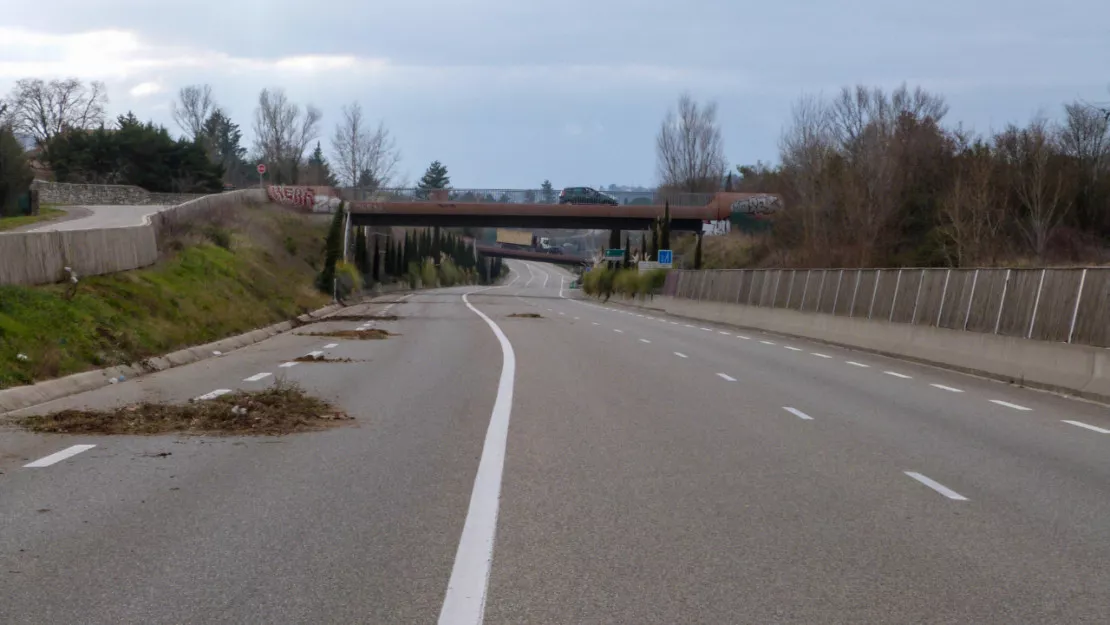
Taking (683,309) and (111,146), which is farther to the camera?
(111,146)

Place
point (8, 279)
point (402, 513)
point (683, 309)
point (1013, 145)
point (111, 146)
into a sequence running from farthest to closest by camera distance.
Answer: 1. point (111, 146)
2. point (1013, 145)
3. point (683, 309)
4. point (8, 279)
5. point (402, 513)

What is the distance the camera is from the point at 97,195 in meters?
89.7

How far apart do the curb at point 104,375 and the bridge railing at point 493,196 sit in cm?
6866

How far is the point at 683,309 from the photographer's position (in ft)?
190

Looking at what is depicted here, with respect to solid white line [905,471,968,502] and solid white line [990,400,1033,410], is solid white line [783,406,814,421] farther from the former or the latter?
solid white line [905,471,968,502]

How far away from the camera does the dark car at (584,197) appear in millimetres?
102875

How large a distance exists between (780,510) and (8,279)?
16.7 m

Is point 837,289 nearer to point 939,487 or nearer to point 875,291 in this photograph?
point 875,291

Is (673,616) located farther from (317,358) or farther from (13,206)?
(13,206)

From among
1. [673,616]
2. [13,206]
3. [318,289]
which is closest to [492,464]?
[673,616]

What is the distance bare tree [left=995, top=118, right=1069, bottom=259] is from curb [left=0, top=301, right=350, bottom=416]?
52.2 metres

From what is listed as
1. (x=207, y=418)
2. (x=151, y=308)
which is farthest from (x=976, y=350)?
(x=151, y=308)

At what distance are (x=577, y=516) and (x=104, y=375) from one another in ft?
40.8

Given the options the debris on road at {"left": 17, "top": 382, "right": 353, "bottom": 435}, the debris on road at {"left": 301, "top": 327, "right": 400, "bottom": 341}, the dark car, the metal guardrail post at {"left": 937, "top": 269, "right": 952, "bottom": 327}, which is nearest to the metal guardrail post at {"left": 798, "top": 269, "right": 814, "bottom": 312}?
the metal guardrail post at {"left": 937, "top": 269, "right": 952, "bottom": 327}
